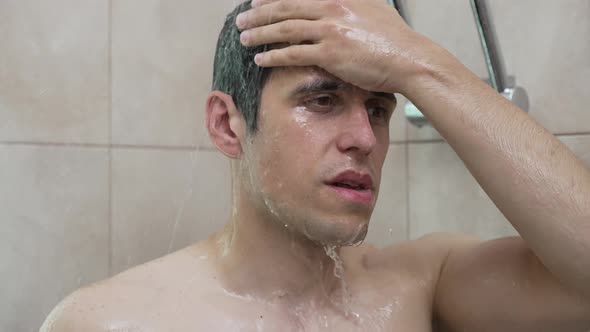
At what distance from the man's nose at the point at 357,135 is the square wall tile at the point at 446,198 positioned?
485 millimetres

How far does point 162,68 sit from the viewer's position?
118 centimetres

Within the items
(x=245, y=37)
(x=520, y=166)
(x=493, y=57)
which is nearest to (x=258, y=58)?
(x=245, y=37)

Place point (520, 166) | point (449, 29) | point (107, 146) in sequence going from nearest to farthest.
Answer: point (520, 166)
point (107, 146)
point (449, 29)

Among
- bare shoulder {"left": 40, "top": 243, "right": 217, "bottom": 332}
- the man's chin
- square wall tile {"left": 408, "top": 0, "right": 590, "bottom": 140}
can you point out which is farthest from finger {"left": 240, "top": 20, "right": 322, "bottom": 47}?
square wall tile {"left": 408, "top": 0, "right": 590, "bottom": 140}

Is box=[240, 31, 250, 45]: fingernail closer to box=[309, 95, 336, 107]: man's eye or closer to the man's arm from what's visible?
box=[309, 95, 336, 107]: man's eye

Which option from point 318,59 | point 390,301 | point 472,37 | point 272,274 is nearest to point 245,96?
point 318,59

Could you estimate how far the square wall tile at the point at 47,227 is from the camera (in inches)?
40.2

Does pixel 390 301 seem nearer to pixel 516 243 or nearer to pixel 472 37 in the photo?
pixel 516 243

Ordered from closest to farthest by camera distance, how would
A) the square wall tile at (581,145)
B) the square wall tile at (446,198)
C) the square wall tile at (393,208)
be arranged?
the square wall tile at (581,145), the square wall tile at (446,198), the square wall tile at (393,208)

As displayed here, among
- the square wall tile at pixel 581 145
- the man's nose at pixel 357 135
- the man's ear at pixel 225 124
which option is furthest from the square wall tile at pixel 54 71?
the square wall tile at pixel 581 145

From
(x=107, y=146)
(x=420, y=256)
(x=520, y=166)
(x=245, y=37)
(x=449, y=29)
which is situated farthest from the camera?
(x=449, y=29)

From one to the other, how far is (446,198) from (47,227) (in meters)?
0.74

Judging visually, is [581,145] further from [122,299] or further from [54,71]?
[54,71]

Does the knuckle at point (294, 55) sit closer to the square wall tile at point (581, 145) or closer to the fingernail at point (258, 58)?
the fingernail at point (258, 58)
